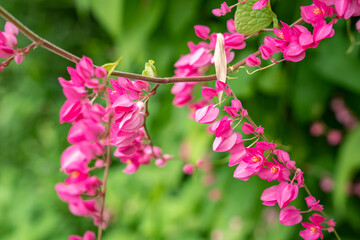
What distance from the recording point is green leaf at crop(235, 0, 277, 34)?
0.84 feet

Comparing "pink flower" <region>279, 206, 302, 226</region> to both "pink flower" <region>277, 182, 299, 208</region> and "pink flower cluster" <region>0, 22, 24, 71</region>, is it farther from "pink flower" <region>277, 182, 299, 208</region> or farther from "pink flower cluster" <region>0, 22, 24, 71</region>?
"pink flower cluster" <region>0, 22, 24, 71</region>

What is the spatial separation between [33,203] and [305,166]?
96cm

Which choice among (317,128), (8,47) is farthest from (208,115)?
(317,128)

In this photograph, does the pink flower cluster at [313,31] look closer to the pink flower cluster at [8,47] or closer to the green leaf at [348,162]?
the pink flower cluster at [8,47]

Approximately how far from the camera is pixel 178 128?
87 cm

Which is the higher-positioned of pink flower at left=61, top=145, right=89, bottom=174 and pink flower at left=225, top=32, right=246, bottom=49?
pink flower at left=225, top=32, right=246, bottom=49

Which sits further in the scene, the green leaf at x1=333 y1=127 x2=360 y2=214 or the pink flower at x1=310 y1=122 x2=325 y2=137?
the pink flower at x1=310 y1=122 x2=325 y2=137

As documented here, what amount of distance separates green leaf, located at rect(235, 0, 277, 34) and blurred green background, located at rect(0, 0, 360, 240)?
80mm

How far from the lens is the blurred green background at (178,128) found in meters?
0.62

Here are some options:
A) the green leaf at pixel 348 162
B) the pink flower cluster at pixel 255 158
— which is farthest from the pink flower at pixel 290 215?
the green leaf at pixel 348 162

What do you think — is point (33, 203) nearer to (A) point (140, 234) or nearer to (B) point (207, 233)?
(A) point (140, 234)

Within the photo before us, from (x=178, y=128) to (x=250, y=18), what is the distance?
62cm

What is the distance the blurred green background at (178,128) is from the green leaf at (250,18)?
0.26ft

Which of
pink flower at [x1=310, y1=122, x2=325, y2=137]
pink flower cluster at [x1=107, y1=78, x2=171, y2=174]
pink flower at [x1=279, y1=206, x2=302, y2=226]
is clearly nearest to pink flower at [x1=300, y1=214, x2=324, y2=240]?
pink flower at [x1=279, y1=206, x2=302, y2=226]
